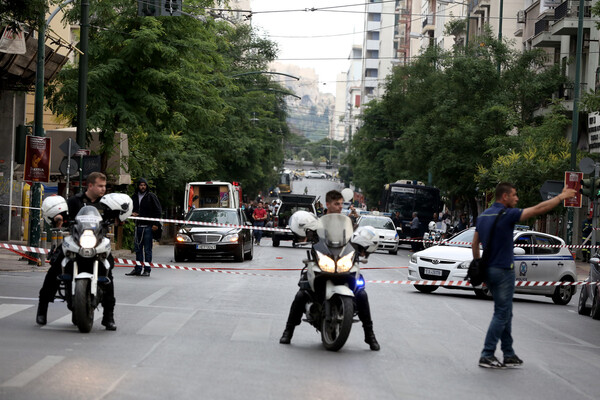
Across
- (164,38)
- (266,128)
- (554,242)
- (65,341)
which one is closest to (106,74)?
(164,38)

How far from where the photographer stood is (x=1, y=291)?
16312mm

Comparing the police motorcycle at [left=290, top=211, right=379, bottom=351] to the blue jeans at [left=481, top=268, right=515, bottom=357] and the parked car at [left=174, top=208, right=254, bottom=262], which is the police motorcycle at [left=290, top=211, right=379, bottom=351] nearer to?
the blue jeans at [left=481, top=268, right=515, bottom=357]

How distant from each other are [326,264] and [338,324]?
2.03 ft

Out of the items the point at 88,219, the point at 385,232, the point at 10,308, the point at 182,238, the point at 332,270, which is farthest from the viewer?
the point at 385,232

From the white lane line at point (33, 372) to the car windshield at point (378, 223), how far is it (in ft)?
117

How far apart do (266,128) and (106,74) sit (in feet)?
116

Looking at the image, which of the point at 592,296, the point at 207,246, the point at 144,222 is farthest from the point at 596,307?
the point at 207,246

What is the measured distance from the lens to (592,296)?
18828 mm

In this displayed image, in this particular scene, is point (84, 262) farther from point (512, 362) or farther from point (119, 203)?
point (512, 362)

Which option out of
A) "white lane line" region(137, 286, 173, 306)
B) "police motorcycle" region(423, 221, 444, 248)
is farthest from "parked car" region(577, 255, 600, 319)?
"police motorcycle" region(423, 221, 444, 248)

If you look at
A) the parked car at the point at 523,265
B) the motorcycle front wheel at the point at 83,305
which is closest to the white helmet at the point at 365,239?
the motorcycle front wheel at the point at 83,305

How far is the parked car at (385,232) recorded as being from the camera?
4356 centimetres

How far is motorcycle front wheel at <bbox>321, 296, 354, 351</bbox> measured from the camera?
10586 mm

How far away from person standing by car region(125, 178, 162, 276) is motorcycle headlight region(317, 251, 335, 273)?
11.2 metres
